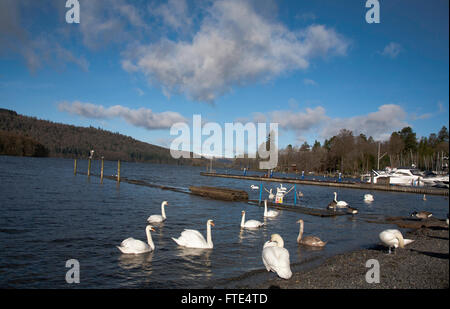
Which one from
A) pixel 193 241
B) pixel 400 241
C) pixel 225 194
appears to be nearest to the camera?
pixel 400 241

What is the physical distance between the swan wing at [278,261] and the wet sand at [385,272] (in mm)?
356

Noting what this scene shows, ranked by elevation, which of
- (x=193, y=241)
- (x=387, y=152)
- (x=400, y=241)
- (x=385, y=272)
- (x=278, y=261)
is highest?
(x=387, y=152)

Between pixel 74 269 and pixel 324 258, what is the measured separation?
919 cm

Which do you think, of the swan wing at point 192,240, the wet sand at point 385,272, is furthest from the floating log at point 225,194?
the wet sand at point 385,272

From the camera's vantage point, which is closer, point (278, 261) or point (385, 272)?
point (278, 261)

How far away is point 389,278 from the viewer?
8.52m

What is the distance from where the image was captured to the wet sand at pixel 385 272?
8008mm

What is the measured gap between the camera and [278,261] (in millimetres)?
8664

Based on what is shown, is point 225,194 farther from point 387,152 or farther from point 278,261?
point 387,152

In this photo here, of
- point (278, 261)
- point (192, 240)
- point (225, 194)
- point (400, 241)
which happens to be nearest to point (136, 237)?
point (192, 240)

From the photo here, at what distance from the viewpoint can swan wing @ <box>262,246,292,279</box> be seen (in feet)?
28.0

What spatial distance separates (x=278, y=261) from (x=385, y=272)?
3460mm

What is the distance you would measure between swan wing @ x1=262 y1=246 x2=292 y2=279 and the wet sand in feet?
1.17
